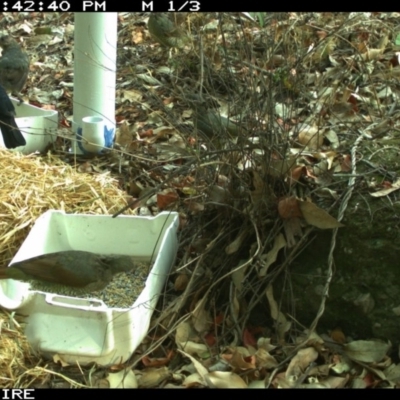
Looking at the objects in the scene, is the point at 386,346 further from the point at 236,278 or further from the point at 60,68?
the point at 60,68

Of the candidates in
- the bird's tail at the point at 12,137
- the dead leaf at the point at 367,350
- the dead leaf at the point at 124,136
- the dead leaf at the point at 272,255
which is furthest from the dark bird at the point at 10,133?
the dead leaf at the point at 367,350

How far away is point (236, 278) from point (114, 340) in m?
0.53

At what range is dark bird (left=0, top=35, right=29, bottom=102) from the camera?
18.8 feet

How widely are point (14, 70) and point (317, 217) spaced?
3380mm

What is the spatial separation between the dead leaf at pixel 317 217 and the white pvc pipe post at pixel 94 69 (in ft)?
6.00

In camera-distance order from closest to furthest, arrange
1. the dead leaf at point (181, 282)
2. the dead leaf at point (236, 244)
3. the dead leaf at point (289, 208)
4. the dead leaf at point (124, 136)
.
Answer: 1. the dead leaf at point (289, 208)
2. the dead leaf at point (236, 244)
3. the dead leaf at point (181, 282)
4. the dead leaf at point (124, 136)

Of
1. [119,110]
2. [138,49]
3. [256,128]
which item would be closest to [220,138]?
[256,128]

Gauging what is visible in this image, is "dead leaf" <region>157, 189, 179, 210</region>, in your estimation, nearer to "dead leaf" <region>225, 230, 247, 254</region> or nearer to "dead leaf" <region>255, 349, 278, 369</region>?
"dead leaf" <region>225, 230, 247, 254</region>

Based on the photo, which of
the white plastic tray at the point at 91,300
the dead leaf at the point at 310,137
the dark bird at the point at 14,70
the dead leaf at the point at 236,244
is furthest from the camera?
the dark bird at the point at 14,70

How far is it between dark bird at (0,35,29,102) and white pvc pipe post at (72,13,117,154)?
3.40 feet

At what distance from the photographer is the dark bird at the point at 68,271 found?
3.22 meters

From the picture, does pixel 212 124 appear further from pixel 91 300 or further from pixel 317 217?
pixel 91 300

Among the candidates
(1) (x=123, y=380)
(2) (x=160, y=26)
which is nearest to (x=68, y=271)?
(1) (x=123, y=380)

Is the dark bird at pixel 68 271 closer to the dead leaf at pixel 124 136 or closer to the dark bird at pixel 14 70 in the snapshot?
the dead leaf at pixel 124 136
